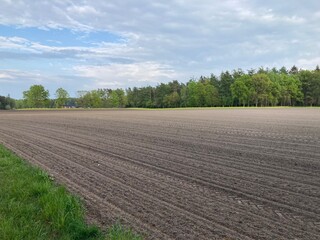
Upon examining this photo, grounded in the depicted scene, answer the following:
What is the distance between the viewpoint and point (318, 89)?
434ft

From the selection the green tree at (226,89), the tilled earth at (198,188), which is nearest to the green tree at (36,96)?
the green tree at (226,89)

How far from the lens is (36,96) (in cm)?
13862

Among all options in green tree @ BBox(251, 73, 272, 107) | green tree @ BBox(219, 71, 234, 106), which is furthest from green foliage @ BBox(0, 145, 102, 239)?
green tree @ BBox(219, 71, 234, 106)

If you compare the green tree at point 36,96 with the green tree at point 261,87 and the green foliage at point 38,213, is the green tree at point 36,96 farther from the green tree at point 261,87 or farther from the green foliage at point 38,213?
the green foliage at point 38,213

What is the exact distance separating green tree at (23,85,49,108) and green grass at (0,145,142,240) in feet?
452

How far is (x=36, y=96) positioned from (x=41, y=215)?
462ft

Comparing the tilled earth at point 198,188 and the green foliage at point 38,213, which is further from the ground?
the green foliage at point 38,213

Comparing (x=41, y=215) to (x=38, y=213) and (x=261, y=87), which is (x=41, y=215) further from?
(x=261, y=87)

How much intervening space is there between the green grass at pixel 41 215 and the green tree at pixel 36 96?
5421 inches

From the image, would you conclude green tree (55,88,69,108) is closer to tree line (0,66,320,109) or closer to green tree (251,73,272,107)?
tree line (0,66,320,109)

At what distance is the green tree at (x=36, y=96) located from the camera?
5433 inches

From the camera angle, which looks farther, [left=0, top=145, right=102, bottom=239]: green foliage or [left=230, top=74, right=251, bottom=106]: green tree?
[left=230, top=74, right=251, bottom=106]: green tree

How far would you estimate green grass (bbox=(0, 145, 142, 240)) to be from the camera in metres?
5.76

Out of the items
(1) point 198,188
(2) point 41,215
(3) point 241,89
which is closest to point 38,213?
(2) point 41,215
